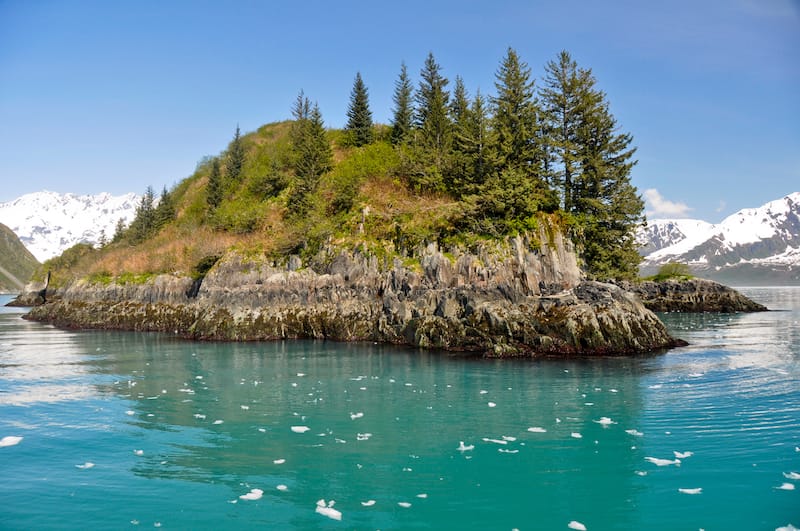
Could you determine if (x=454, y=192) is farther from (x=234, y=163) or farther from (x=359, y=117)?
(x=234, y=163)

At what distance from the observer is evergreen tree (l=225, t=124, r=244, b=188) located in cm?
7088

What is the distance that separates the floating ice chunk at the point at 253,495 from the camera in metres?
10.8

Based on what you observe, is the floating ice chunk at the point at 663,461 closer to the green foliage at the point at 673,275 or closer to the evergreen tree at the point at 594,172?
the evergreen tree at the point at 594,172

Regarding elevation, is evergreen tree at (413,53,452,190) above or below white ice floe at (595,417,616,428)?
above

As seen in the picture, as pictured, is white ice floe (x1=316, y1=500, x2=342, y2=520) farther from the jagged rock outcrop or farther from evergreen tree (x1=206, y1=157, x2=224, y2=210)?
the jagged rock outcrop

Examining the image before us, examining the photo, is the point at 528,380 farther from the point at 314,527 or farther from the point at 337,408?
the point at 314,527

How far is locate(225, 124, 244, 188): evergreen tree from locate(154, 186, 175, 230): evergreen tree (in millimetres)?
12580

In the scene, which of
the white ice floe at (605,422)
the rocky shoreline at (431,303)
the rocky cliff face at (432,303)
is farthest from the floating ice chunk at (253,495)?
the rocky cliff face at (432,303)

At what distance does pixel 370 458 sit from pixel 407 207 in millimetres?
33482

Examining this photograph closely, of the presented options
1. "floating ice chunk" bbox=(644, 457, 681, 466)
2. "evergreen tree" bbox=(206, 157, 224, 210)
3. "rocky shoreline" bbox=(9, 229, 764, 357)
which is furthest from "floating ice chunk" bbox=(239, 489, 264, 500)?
"evergreen tree" bbox=(206, 157, 224, 210)

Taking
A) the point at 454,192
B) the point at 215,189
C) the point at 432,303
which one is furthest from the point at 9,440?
the point at 215,189

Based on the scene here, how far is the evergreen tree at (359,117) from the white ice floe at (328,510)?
206 feet

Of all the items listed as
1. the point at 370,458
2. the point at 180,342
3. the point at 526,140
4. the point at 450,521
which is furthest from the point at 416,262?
the point at 450,521

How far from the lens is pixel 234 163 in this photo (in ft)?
237
